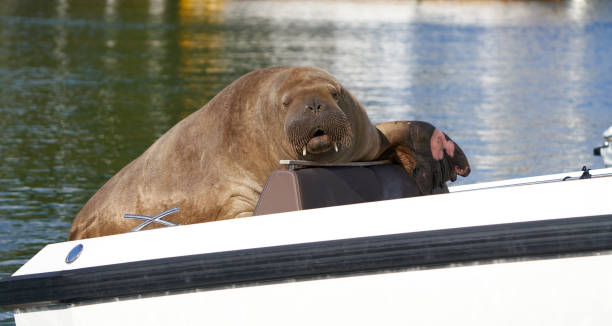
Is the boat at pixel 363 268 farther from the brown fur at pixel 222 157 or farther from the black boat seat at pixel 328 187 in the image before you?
the brown fur at pixel 222 157

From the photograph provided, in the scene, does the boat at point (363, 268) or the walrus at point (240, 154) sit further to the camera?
the walrus at point (240, 154)

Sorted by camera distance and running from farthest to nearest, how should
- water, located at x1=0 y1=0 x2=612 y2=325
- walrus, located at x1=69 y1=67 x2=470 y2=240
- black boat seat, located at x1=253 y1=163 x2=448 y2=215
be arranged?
water, located at x1=0 y1=0 x2=612 y2=325 → walrus, located at x1=69 y1=67 x2=470 y2=240 → black boat seat, located at x1=253 y1=163 x2=448 y2=215

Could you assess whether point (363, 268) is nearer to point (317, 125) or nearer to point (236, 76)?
point (317, 125)

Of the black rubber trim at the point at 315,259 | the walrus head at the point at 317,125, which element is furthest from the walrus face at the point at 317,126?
the black rubber trim at the point at 315,259

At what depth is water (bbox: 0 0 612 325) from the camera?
1243 cm

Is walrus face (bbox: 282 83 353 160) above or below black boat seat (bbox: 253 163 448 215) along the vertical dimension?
above

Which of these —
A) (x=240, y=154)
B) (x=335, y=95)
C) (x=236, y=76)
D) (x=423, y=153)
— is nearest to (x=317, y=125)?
(x=335, y=95)

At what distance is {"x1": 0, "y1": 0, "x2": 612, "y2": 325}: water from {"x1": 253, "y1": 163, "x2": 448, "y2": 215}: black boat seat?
3127mm

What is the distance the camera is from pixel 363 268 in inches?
136

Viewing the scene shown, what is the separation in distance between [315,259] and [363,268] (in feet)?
0.57

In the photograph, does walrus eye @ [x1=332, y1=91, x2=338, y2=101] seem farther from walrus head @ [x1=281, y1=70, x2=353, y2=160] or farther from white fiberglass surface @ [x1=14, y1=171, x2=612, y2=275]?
white fiberglass surface @ [x1=14, y1=171, x2=612, y2=275]

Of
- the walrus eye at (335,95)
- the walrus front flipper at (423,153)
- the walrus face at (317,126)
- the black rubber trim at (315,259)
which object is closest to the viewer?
the black rubber trim at (315,259)

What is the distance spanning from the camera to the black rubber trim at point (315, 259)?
3.28 metres

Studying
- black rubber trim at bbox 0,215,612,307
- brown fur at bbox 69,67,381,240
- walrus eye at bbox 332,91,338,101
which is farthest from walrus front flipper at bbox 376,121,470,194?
black rubber trim at bbox 0,215,612,307
